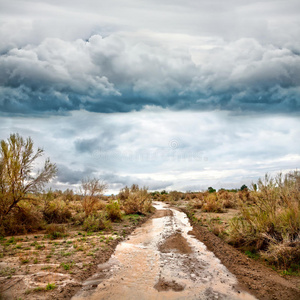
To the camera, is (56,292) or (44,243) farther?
(44,243)

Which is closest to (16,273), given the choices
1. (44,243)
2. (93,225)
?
(44,243)

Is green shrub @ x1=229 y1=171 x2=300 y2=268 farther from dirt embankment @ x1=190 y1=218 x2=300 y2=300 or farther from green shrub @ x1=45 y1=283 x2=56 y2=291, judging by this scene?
green shrub @ x1=45 y1=283 x2=56 y2=291

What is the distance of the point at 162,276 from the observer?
28.0 ft

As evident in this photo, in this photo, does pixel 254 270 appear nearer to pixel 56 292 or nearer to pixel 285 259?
pixel 285 259

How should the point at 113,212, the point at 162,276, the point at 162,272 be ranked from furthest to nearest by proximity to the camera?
the point at 113,212 → the point at 162,272 → the point at 162,276

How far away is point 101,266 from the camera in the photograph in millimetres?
9766

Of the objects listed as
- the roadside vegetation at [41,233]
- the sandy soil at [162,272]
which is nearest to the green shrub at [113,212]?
the roadside vegetation at [41,233]

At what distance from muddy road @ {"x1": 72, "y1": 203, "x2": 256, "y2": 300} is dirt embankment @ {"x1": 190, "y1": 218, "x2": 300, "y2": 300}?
1.03 ft

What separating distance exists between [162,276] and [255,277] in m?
3.06

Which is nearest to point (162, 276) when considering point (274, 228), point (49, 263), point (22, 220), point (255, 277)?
point (255, 277)

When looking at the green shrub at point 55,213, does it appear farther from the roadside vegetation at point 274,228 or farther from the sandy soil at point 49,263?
the roadside vegetation at point 274,228

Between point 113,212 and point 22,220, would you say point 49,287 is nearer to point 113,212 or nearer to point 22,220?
point 22,220

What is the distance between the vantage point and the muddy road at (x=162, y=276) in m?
7.11

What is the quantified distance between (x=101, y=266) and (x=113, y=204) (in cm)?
1292
